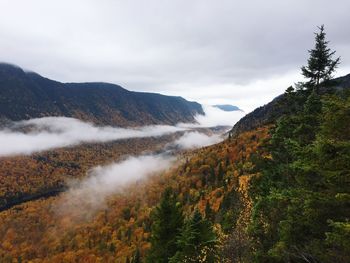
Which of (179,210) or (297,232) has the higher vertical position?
(297,232)

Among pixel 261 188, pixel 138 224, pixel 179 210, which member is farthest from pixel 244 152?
pixel 261 188

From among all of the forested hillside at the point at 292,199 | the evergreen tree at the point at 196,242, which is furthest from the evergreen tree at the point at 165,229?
the evergreen tree at the point at 196,242

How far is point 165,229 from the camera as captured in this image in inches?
1453

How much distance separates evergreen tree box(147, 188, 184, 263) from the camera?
36.0 m

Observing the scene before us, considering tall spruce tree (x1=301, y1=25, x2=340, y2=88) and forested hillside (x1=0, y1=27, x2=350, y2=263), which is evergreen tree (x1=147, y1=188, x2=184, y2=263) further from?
tall spruce tree (x1=301, y1=25, x2=340, y2=88)

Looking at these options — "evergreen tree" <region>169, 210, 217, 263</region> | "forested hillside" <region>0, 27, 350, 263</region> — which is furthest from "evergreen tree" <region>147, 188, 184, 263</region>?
"evergreen tree" <region>169, 210, 217, 263</region>

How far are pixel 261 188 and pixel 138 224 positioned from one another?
145200mm

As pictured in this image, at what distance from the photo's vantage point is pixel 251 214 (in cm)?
2645

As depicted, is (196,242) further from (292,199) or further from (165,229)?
(292,199)

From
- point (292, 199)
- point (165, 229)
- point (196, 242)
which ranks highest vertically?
point (292, 199)

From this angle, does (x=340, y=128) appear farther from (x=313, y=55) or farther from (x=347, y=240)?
(x=313, y=55)

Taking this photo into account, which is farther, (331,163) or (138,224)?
(138,224)

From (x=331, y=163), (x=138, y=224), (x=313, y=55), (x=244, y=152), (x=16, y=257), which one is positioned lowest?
(x=16, y=257)

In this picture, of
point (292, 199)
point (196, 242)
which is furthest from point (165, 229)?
point (292, 199)
